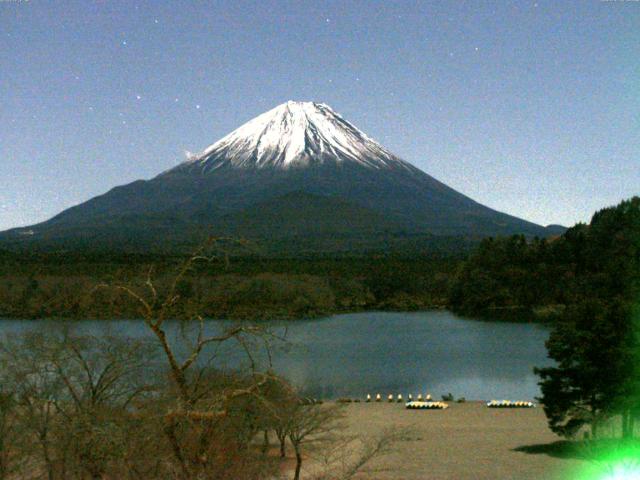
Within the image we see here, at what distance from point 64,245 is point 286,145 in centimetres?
6137

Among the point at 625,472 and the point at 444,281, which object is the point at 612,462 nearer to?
the point at 625,472

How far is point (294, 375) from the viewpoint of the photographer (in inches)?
1134

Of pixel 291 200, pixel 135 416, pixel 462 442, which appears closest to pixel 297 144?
pixel 291 200

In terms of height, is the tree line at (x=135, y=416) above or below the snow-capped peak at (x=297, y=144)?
below

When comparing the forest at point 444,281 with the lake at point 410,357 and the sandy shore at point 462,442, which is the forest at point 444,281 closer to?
the lake at point 410,357

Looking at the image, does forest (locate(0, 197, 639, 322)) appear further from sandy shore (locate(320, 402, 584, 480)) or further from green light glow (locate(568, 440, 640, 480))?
green light glow (locate(568, 440, 640, 480))

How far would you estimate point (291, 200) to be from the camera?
121 meters

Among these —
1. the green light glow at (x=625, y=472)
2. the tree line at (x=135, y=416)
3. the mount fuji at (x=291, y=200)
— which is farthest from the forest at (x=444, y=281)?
the tree line at (x=135, y=416)

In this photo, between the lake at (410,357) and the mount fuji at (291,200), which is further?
the mount fuji at (291,200)

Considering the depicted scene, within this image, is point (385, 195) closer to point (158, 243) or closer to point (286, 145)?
point (286, 145)

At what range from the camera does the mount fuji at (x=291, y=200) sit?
353 ft

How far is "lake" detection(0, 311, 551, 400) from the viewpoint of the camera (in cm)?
2653

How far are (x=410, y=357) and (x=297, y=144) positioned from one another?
112824 millimetres

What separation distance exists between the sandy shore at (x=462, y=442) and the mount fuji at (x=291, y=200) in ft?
232
